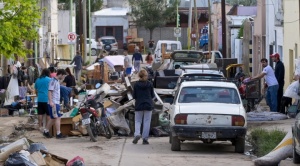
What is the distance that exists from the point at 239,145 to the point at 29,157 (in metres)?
5.35

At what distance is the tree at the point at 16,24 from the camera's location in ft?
70.2

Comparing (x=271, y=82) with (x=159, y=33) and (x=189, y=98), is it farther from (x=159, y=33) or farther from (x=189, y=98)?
(x=159, y=33)

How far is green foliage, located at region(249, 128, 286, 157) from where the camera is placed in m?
16.8

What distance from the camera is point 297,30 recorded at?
2997 centimetres

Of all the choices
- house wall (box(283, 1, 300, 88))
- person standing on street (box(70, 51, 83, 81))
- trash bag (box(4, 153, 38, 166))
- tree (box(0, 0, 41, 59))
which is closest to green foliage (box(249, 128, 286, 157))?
trash bag (box(4, 153, 38, 166))

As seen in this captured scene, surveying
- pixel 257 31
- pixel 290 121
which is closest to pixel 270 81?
pixel 290 121

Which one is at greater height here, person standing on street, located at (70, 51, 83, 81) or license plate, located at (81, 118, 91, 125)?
person standing on street, located at (70, 51, 83, 81)

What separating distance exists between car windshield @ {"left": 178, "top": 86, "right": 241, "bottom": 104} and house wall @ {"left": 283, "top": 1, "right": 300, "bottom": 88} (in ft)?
38.4

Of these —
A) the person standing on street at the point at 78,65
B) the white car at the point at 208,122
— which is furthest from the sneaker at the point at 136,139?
the person standing on street at the point at 78,65

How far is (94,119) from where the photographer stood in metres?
20.4

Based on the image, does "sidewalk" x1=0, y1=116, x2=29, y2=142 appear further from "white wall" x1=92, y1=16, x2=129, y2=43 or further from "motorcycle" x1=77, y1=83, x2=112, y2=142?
"white wall" x1=92, y1=16, x2=129, y2=43

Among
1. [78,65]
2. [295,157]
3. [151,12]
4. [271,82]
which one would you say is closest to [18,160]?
[295,157]

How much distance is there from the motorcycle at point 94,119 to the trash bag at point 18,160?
6.17 m

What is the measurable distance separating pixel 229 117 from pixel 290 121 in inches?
282
